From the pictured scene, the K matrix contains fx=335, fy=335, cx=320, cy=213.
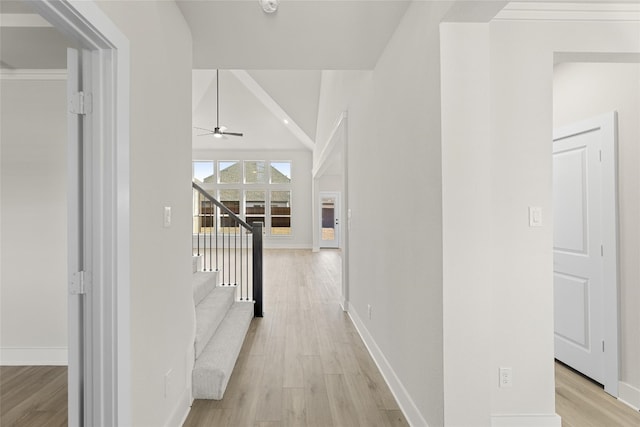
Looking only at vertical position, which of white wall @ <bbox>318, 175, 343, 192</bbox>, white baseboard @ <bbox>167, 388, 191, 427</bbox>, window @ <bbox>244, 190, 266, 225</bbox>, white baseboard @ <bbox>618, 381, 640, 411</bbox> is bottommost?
white baseboard @ <bbox>618, 381, 640, 411</bbox>

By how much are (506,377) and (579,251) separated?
4.69ft

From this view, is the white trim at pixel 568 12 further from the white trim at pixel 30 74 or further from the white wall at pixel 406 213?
the white trim at pixel 30 74

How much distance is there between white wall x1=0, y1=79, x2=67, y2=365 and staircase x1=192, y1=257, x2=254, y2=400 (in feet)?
3.96

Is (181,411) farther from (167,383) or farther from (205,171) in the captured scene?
(205,171)

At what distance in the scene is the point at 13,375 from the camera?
2664 millimetres

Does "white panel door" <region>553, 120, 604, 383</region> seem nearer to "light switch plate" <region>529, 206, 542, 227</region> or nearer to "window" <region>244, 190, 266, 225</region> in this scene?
"light switch plate" <region>529, 206, 542, 227</region>

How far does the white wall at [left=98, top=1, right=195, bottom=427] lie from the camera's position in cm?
152

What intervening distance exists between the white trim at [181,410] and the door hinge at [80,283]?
3.19 feet

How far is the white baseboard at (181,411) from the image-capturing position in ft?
6.28

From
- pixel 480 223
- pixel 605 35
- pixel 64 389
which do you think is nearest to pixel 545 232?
pixel 480 223

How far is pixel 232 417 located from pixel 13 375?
197 cm

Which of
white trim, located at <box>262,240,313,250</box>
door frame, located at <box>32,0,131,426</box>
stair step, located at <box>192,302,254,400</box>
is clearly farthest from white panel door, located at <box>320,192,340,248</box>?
door frame, located at <box>32,0,131,426</box>

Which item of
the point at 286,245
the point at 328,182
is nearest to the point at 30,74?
the point at 286,245

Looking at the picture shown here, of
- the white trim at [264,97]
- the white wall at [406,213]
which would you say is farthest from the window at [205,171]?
the white wall at [406,213]
